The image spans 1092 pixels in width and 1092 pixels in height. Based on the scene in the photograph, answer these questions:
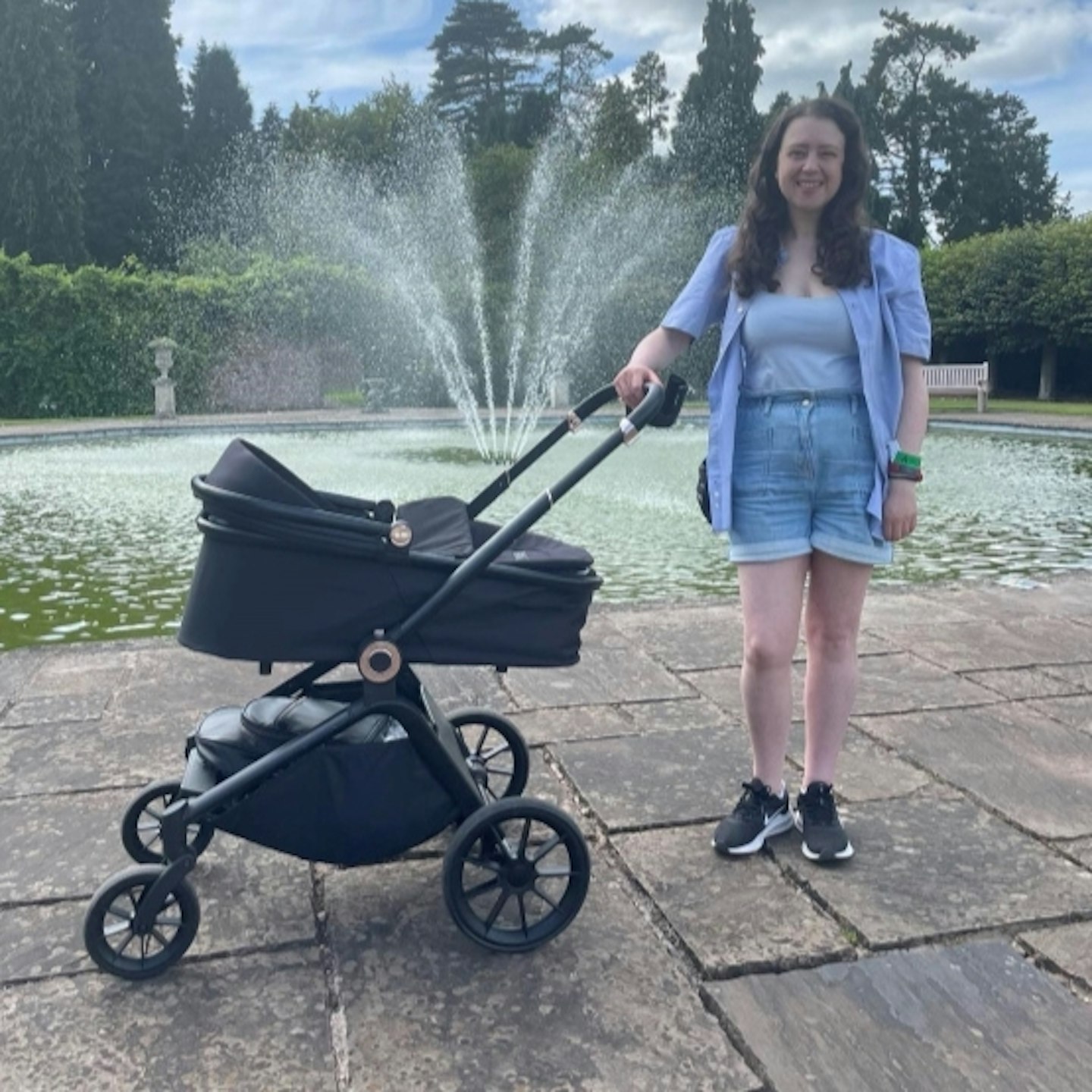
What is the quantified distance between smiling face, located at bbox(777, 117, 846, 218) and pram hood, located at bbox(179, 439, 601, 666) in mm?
883

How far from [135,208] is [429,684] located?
37.8 meters

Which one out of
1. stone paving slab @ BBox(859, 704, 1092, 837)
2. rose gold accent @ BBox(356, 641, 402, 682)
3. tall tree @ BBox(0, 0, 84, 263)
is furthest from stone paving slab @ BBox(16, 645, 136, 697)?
tall tree @ BBox(0, 0, 84, 263)

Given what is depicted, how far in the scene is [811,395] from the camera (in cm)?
233

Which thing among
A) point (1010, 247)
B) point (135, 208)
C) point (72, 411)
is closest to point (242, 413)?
point (72, 411)

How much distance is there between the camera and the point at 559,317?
2503 centimetres

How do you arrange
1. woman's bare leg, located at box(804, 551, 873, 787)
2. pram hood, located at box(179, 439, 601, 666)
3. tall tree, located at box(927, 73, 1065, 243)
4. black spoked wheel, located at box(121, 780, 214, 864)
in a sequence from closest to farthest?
1. pram hood, located at box(179, 439, 601, 666)
2. black spoked wheel, located at box(121, 780, 214, 864)
3. woman's bare leg, located at box(804, 551, 873, 787)
4. tall tree, located at box(927, 73, 1065, 243)

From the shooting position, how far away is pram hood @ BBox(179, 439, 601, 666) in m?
1.92

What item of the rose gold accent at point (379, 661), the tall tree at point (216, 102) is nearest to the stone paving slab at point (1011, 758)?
the rose gold accent at point (379, 661)

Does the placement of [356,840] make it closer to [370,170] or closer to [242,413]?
[242,413]

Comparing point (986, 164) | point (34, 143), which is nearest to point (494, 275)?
point (34, 143)

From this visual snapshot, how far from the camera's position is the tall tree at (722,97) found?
110 ft

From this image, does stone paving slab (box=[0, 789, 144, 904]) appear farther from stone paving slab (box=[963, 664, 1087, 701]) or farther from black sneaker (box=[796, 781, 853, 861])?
stone paving slab (box=[963, 664, 1087, 701])

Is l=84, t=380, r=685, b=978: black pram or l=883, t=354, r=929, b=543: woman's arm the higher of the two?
l=883, t=354, r=929, b=543: woman's arm

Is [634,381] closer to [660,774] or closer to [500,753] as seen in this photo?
[500,753]
